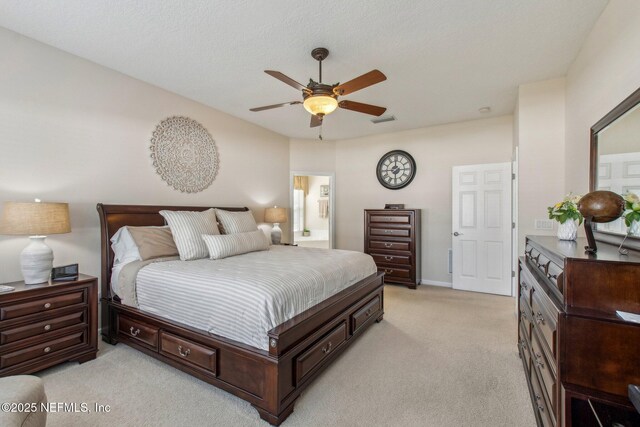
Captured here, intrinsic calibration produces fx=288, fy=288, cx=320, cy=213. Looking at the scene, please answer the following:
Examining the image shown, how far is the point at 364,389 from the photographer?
209 cm

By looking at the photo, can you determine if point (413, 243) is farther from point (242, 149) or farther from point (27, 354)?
point (27, 354)

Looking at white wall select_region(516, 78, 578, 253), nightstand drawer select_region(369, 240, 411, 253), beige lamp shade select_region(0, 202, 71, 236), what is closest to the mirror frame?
white wall select_region(516, 78, 578, 253)

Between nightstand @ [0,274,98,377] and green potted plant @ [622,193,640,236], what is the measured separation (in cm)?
363

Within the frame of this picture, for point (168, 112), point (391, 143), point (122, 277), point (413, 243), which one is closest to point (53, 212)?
point (122, 277)

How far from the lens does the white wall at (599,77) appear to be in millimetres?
1729

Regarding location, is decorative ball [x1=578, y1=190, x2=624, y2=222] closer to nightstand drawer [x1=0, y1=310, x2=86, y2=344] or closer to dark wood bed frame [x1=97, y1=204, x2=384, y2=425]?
dark wood bed frame [x1=97, y1=204, x2=384, y2=425]

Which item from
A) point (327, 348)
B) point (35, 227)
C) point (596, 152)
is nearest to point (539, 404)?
point (327, 348)

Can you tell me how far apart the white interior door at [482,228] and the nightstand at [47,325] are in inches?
189

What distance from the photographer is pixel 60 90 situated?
2.73 meters

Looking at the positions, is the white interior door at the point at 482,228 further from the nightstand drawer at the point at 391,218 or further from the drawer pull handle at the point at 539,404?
the drawer pull handle at the point at 539,404

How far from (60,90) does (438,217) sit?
525cm

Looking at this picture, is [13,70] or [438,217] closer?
[13,70]

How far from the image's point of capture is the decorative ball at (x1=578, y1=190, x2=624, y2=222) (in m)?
1.32

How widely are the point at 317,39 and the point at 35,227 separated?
267 centimetres
